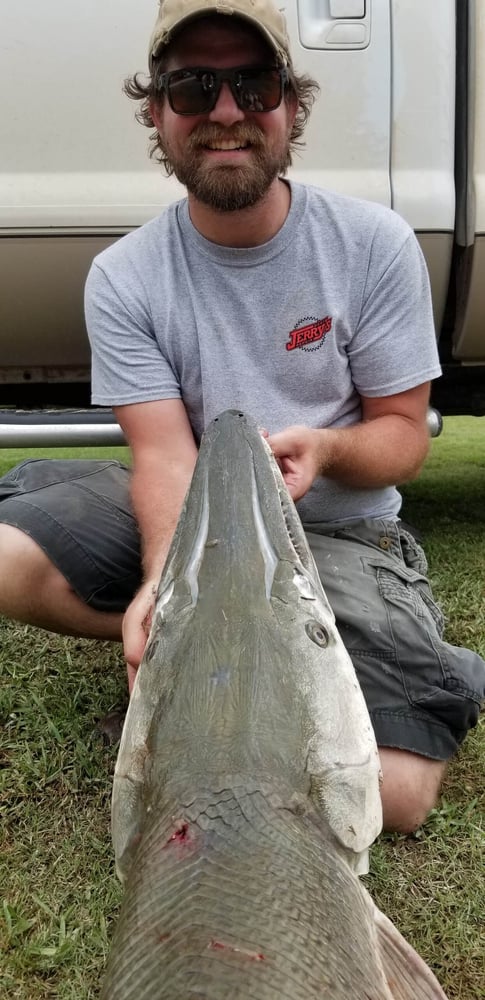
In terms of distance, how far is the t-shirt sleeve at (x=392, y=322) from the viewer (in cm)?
228

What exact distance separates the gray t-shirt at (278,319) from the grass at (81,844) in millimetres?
921

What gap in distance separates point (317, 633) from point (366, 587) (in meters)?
0.90

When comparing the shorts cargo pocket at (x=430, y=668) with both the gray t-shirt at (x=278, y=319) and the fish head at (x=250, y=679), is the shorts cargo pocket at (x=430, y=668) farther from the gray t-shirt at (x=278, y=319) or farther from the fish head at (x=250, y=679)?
the fish head at (x=250, y=679)

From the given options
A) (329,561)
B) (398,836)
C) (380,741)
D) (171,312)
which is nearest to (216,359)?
(171,312)

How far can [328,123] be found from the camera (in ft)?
9.46

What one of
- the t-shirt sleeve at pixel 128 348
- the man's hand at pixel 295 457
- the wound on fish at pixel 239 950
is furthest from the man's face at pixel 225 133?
the wound on fish at pixel 239 950

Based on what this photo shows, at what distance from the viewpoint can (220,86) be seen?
2.11 meters

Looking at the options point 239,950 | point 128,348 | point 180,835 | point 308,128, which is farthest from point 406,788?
point 308,128

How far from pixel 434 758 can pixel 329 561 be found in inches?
22.0

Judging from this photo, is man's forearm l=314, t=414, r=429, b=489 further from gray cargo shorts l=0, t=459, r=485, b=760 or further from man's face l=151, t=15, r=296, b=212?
man's face l=151, t=15, r=296, b=212

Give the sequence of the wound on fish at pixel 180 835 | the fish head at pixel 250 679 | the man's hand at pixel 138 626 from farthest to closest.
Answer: the man's hand at pixel 138 626, the fish head at pixel 250 679, the wound on fish at pixel 180 835

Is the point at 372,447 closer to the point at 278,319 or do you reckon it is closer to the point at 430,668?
the point at 278,319

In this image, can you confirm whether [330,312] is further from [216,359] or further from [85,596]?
[85,596]

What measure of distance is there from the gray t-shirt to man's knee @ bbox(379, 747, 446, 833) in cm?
76
